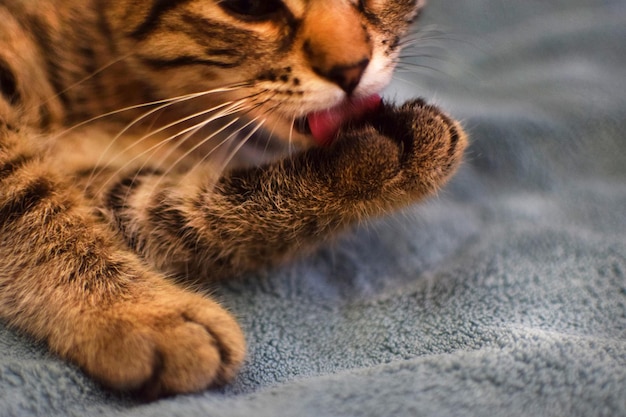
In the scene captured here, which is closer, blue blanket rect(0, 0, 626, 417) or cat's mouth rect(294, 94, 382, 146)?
blue blanket rect(0, 0, 626, 417)

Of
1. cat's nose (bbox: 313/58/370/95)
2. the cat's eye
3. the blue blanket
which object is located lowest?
the blue blanket

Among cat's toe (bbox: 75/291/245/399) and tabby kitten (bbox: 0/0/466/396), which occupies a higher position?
tabby kitten (bbox: 0/0/466/396)

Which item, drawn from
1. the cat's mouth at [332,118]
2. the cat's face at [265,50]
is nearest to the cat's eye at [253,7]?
the cat's face at [265,50]

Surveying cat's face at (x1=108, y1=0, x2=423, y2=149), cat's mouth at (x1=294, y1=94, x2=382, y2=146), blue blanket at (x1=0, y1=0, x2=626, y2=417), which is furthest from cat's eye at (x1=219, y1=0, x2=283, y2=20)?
blue blanket at (x1=0, y1=0, x2=626, y2=417)

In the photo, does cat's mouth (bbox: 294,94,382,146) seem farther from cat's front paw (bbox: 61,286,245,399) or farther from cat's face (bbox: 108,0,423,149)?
cat's front paw (bbox: 61,286,245,399)

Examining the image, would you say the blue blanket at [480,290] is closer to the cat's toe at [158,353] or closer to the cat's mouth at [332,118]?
the cat's toe at [158,353]

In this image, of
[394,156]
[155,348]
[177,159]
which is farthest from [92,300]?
[394,156]
